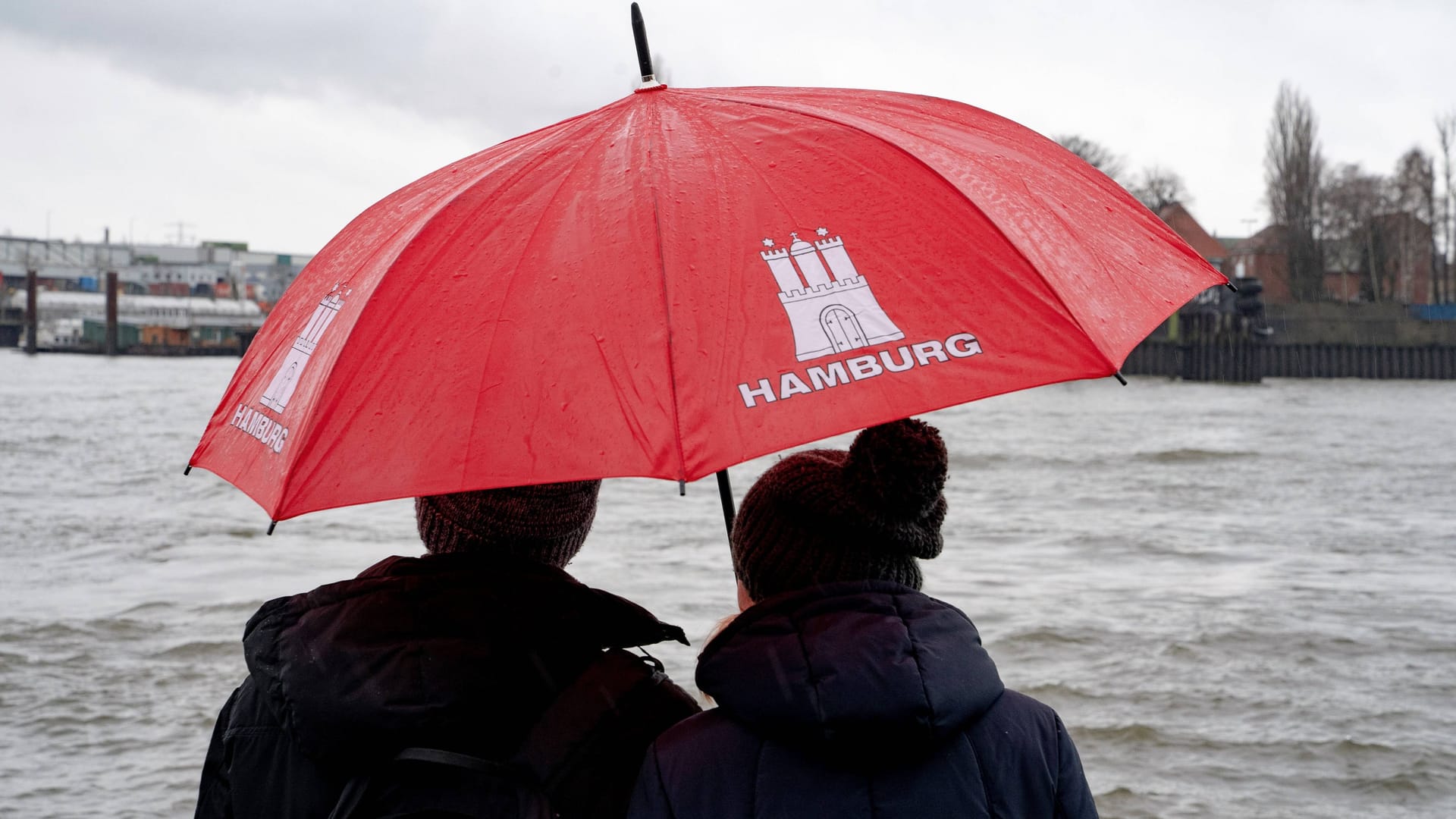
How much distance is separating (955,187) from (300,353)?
3.24ft

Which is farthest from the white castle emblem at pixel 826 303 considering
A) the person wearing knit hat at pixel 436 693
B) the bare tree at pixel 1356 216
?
the bare tree at pixel 1356 216

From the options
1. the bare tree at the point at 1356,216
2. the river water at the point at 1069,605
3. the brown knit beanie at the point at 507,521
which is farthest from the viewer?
the bare tree at the point at 1356,216

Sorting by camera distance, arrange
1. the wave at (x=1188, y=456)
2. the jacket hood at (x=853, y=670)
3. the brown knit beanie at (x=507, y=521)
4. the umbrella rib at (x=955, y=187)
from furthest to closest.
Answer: the wave at (x=1188, y=456), the brown knit beanie at (x=507, y=521), the umbrella rib at (x=955, y=187), the jacket hood at (x=853, y=670)

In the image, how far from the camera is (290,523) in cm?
1481

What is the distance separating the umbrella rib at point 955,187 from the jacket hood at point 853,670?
1.32ft

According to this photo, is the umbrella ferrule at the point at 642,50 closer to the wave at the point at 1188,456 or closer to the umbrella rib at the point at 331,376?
the umbrella rib at the point at 331,376

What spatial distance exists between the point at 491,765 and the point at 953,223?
36.8 inches

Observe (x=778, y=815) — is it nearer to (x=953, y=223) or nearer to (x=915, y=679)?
(x=915, y=679)

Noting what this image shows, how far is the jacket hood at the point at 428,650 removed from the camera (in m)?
1.72

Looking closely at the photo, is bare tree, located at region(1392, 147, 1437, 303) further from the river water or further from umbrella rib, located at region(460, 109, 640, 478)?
umbrella rib, located at region(460, 109, 640, 478)

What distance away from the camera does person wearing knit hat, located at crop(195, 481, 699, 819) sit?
1729mm

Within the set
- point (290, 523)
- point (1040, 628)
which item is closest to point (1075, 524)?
point (1040, 628)

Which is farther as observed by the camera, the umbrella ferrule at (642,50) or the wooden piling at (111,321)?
the wooden piling at (111,321)

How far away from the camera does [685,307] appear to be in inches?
71.0
